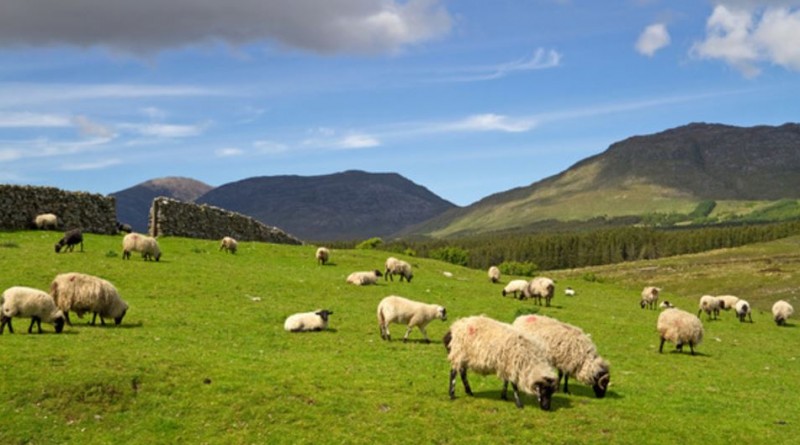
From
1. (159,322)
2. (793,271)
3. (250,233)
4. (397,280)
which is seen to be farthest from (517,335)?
(793,271)

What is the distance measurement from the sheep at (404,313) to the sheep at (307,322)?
2.58 m

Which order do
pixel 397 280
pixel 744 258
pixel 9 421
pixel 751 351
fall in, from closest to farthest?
1. pixel 9 421
2. pixel 751 351
3. pixel 397 280
4. pixel 744 258

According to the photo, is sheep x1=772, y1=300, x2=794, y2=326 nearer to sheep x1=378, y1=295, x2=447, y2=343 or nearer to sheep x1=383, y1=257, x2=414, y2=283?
sheep x1=383, y1=257, x2=414, y2=283

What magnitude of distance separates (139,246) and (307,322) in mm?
17468

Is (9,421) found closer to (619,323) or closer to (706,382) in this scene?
(706,382)

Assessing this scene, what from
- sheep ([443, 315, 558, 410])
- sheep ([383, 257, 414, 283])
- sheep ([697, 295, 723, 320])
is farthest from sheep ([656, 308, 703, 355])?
sheep ([697, 295, 723, 320])

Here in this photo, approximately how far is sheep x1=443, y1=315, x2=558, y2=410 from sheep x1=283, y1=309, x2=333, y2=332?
9.86 m

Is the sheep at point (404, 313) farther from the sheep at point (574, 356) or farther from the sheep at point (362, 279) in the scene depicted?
the sheep at point (362, 279)

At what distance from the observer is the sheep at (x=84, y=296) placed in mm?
23297

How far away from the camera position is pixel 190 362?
64.6 ft

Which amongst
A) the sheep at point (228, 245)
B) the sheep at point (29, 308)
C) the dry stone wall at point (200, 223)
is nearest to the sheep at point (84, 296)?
the sheep at point (29, 308)

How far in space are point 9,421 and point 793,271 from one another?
140639 millimetres

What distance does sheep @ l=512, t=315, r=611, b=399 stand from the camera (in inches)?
789

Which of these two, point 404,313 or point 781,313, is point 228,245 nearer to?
point 404,313
